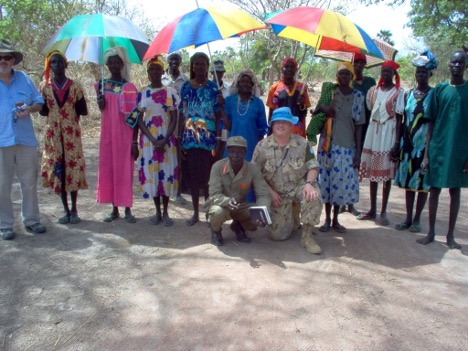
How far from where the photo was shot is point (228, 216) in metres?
4.06

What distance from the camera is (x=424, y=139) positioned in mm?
4387

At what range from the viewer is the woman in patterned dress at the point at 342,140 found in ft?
14.4

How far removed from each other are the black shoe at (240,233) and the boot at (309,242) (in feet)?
1.87

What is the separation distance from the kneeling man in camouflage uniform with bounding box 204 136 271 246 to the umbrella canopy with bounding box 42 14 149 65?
64.7 inches

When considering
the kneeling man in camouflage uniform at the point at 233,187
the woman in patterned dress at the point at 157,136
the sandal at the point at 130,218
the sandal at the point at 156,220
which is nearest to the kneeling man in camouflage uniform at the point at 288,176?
the kneeling man in camouflage uniform at the point at 233,187

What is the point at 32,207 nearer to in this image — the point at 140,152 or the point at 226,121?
the point at 140,152

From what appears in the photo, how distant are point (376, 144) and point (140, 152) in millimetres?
2817

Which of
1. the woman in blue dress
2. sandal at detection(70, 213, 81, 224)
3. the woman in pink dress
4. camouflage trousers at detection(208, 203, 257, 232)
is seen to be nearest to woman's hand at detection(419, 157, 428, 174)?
the woman in blue dress

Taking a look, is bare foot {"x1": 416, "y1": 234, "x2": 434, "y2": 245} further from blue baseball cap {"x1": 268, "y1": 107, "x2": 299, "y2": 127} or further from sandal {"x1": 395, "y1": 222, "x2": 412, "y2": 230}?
blue baseball cap {"x1": 268, "y1": 107, "x2": 299, "y2": 127}

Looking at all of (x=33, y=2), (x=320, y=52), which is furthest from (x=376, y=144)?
(x=33, y=2)

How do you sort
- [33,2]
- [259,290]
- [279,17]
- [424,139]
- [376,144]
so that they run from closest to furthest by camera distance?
[259,290] → [279,17] → [424,139] → [376,144] → [33,2]

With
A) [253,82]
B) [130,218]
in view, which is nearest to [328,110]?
[253,82]

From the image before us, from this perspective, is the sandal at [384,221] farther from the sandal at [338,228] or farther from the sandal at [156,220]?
the sandal at [156,220]

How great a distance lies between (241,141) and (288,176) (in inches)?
25.6
